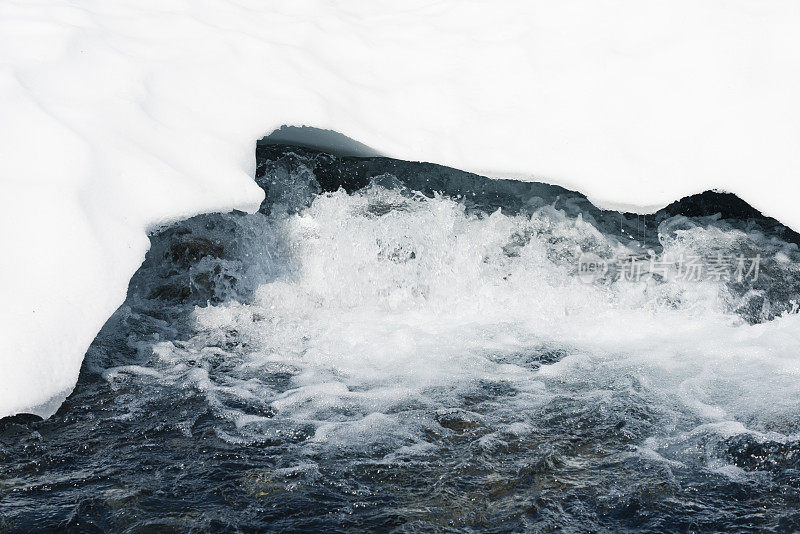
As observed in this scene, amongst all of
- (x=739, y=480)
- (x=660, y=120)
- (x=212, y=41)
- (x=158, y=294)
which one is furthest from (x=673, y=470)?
(x=212, y=41)

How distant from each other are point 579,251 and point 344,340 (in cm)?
189

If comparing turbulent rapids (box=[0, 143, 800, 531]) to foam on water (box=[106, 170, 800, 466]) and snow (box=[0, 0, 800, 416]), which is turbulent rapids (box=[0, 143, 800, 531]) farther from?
snow (box=[0, 0, 800, 416])

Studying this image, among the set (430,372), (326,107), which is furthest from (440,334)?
(326,107)

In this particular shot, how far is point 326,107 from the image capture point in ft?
15.4

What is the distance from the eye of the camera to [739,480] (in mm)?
2723

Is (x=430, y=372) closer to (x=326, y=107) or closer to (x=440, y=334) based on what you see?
(x=440, y=334)

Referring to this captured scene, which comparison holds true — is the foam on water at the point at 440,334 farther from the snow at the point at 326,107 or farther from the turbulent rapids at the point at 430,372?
the snow at the point at 326,107

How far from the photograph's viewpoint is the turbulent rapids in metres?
2.62

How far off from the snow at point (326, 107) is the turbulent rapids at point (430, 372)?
0.52 metres

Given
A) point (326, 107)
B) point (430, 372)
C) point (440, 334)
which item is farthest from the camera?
point (326, 107)

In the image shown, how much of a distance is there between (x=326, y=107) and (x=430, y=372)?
205 centimetres

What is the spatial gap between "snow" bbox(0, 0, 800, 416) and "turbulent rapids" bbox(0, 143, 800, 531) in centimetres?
52

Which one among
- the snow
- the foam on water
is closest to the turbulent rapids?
the foam on water

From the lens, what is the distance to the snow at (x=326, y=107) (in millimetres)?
3465
